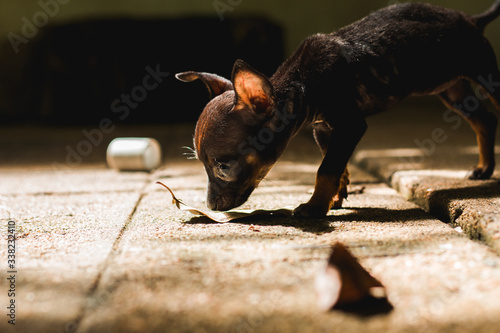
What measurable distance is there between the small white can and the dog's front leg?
1.62 metres

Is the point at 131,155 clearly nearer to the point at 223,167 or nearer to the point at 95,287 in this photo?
the point at 223,167

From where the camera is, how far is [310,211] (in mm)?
1994

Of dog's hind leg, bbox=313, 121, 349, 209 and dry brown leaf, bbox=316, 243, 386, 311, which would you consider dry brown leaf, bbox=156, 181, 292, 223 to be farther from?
dry brown leaf, bbox=316, 243, 386, 311

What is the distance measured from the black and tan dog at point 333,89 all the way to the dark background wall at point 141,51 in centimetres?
423

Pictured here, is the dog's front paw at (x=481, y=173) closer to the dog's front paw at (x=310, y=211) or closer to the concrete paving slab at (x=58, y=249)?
the dog's front paw at (x=310, y=211)

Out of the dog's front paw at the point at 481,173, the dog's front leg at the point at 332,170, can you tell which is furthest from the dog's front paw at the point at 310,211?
the dog's front paw at the point at 481,173

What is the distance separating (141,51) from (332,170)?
5417 millimetres

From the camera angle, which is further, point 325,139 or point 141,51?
point 141,51

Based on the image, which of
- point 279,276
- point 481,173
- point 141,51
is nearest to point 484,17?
point 481,173

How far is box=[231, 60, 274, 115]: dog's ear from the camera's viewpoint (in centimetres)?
184

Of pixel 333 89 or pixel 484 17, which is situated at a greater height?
pixel 484 17

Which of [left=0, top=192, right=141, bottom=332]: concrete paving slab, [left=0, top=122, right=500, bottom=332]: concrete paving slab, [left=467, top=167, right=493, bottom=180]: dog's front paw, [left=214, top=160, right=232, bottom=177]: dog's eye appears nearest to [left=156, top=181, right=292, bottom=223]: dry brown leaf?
[left=0, top=122, right=500, bottom=332]: concrete paving slab

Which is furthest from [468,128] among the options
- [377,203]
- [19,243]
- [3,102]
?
[3,102]

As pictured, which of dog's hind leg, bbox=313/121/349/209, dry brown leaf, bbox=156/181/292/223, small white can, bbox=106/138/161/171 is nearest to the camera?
dry brown leaf, bbox=156/181/292/223
